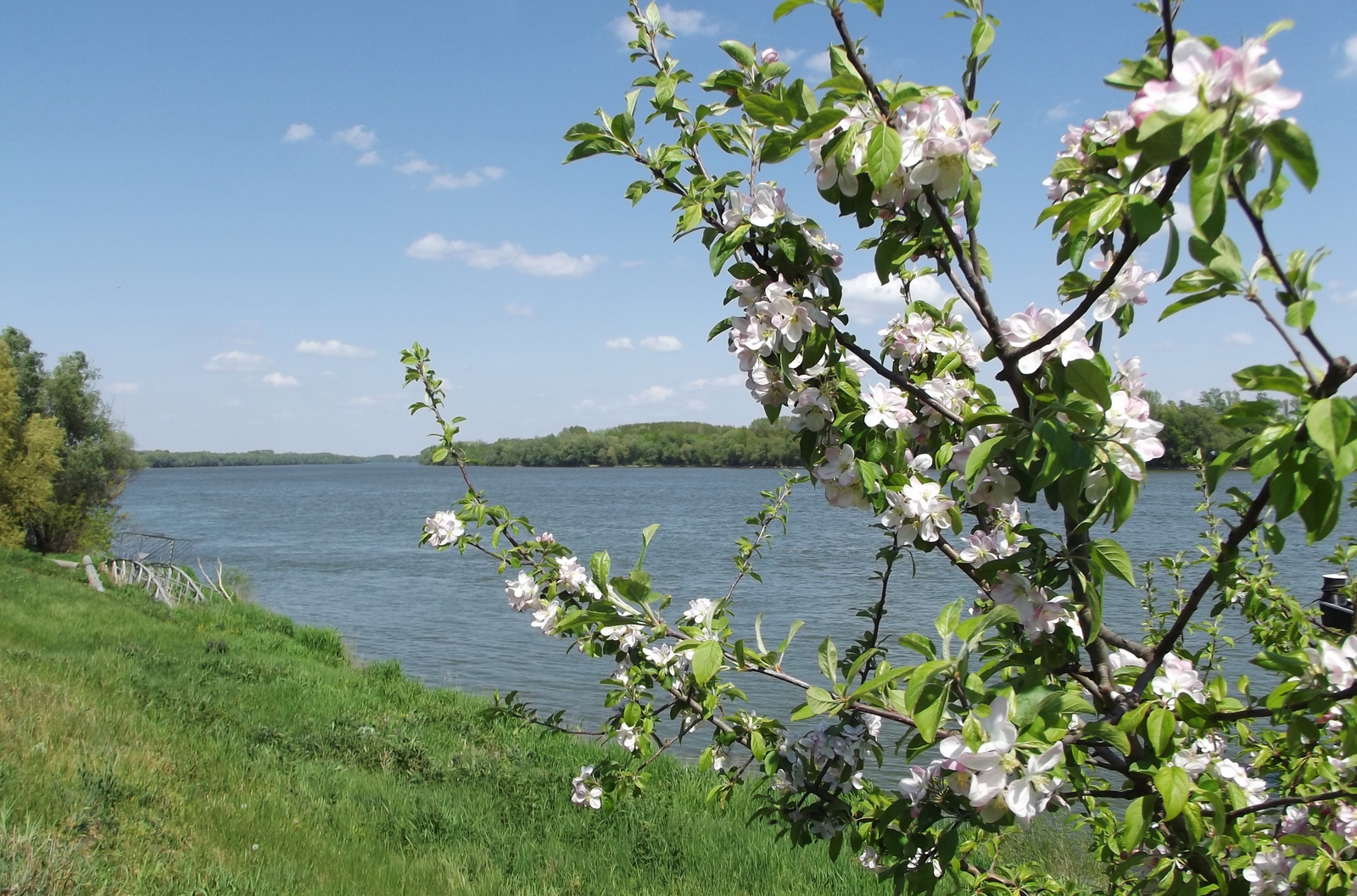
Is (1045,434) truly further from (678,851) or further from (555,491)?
(555,491)

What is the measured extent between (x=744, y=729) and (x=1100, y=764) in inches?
37.2

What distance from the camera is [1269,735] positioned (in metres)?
2.66

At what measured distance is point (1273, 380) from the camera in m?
1.13

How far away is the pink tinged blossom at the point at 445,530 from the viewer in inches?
137

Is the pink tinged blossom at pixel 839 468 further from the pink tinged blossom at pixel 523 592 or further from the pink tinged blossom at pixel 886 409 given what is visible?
the pink tinged blossom at pixel 523 592

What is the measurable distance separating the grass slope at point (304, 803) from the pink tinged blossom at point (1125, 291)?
2.65 meters

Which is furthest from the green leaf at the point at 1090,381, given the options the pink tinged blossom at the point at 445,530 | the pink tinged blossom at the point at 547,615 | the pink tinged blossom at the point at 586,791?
the pink tinged blossom at the point at 445,530

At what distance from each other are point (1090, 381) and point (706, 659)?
0.75 m

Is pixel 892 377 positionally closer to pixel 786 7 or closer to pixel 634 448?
pixel 786 7

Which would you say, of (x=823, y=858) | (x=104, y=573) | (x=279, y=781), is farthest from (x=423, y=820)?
(x=104, y=573)

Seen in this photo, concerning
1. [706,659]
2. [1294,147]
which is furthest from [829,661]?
[1294,147]

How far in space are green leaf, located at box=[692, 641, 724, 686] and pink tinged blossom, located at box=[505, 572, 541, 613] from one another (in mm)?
1595

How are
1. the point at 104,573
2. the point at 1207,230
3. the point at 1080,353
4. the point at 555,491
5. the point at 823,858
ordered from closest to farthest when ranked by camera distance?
1. the point at 1207,230
2. the point at 1080,353
3. the point at 823,858
4. the point at 104,573
5. the point at 555,491

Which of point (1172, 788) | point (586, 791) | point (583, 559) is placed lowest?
point (583, 559)
